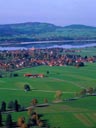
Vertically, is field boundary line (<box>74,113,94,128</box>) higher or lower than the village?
lower

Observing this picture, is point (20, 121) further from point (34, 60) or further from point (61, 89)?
point (34, 60)

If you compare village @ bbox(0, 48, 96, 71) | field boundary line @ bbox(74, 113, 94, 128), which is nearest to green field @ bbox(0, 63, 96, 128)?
field boundary line @ bbox(74, 113, 94, 128)

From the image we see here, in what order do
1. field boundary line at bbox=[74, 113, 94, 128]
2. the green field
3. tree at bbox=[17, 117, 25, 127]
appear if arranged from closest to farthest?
1. tree at bbox=[17, 117, 25, 127]
2. field boundary line at bbox=[74, 113, 94, 128]
3. the green field

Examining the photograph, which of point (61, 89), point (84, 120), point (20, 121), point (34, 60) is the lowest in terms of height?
point (84, 120)

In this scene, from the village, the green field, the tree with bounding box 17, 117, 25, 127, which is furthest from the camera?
the village

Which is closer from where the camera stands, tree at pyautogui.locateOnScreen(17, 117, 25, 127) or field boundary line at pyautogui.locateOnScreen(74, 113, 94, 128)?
tree at pyautogui.locateOnScreen(17, 117, 25, 127)

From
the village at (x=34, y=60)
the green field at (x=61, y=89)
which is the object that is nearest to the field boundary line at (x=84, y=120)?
the green field at (x=61, y=89)

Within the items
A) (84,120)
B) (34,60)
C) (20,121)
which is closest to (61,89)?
(84,120)

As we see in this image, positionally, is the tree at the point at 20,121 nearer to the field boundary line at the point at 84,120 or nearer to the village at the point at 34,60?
the field boundary line at the point at 84,120

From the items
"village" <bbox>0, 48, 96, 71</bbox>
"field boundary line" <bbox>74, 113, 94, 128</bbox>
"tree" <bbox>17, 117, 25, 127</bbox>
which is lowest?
"field boundary line" <bbox>74, 113, 94, 128</bbox>

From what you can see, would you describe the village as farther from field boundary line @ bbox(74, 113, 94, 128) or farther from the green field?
field boundary line @ bbox(74, 113, 94, 128)
